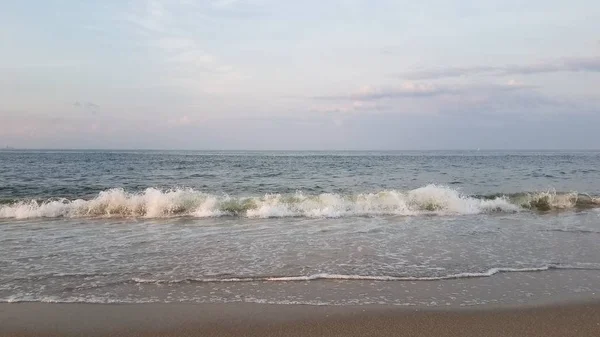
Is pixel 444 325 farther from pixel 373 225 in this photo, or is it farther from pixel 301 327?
pixel 373 225

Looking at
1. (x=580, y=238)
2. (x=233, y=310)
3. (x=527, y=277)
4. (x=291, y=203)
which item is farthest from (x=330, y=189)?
(x=233, y=310)

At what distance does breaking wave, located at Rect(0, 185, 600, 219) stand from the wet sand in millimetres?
9740

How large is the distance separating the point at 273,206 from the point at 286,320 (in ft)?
36.0

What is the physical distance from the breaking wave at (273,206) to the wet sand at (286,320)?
9740 millimetres

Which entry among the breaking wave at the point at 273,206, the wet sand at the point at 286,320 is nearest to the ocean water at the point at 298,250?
the breaking wave at the point at 273,206

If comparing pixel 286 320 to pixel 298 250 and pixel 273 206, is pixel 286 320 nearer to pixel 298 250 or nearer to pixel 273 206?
pixel 298 250

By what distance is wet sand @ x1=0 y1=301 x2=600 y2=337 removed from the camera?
16.3 ft

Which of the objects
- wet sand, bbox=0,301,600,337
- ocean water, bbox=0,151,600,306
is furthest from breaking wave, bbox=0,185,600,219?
wet sand, bbox=0,301,600,337

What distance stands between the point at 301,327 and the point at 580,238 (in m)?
9.08

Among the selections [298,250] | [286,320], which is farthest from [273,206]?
[286,320]

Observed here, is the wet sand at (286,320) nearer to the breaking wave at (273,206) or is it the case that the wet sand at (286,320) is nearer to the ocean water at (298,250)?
the ocean water at (298,250)

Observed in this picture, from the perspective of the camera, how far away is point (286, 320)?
5305 mm

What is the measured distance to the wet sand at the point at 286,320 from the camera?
16.3ft

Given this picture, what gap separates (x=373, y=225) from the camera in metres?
13.0
